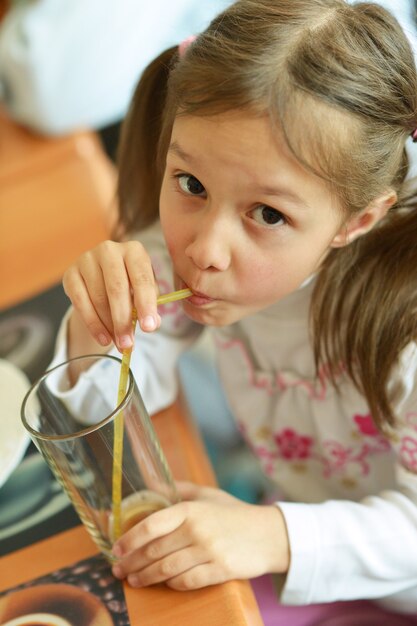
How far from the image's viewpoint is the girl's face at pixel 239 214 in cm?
52

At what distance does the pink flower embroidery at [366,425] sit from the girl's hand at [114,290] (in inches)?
11.5

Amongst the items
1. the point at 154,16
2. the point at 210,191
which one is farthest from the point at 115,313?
the point at 154,16

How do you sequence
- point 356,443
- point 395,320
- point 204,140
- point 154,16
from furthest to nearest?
point 154,16, point 356,443, point 395,320, point 204,140

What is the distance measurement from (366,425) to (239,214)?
0.31 meters

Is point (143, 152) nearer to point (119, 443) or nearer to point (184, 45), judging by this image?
point (184, 45)

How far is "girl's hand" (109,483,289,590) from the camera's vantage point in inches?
21.1

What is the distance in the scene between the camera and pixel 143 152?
2.50 feet

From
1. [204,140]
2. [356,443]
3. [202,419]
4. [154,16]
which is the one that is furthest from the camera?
[154,16]

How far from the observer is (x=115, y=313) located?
21.5 inches

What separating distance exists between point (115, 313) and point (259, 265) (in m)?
0.12

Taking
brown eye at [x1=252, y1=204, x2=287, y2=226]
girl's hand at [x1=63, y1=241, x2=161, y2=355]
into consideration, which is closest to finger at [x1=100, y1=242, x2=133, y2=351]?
girl's hand at [x1=63, y1=241, x2=161, y2=355]

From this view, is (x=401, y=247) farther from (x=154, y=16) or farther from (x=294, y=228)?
(x=154, y=16)

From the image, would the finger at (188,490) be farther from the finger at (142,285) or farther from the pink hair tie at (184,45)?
the pink hair tie at (184,45)

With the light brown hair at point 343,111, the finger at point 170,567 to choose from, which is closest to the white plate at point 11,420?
the finger at point 170,567
